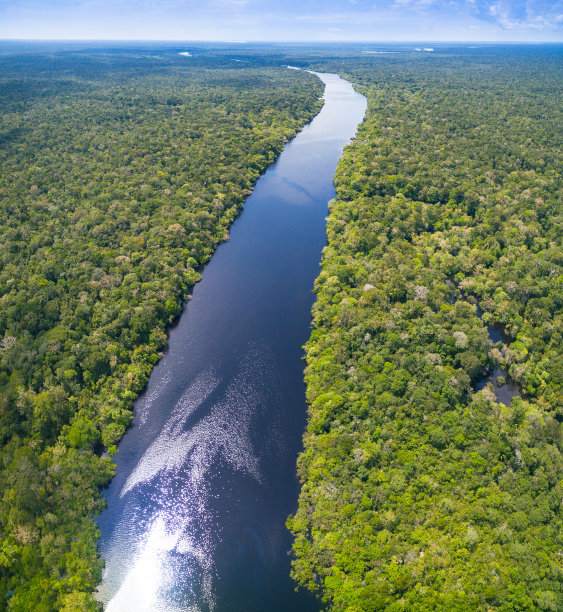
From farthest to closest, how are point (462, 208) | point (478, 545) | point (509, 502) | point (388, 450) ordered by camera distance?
1. point (462, 208)
2. point (388, 450)
3. point (509, 502)
4. point (478, 545)

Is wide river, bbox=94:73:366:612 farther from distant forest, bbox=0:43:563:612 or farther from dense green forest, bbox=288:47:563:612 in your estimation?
dense green forest, bbox=288:47:563:612

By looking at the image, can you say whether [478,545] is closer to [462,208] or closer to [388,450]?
[388,450]

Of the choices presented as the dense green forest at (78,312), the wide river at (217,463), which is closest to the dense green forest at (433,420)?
the wide river at (217,463)

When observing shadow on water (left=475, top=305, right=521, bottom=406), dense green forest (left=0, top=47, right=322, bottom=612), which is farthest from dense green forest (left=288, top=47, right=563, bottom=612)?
dense green forest (left=0, top=47, right=322, bottom=612)

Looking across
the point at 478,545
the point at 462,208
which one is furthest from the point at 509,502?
the point at 462,208

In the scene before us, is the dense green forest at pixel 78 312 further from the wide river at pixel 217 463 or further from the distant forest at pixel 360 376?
the wide river at pixel 217 463

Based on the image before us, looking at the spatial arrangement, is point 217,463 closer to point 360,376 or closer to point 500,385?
point 360,376

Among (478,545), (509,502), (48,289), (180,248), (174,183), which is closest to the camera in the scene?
(478,545)

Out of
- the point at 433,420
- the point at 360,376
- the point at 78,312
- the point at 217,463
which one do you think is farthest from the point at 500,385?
the point at 78,312
